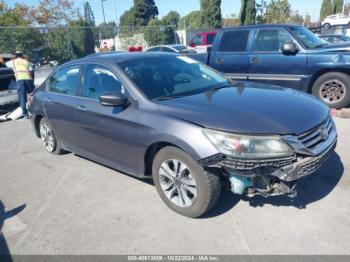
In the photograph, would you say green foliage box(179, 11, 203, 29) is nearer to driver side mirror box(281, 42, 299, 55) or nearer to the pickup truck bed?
the pickup truck bed

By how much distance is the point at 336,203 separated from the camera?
143 inches

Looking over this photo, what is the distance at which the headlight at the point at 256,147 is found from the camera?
300 centimetres

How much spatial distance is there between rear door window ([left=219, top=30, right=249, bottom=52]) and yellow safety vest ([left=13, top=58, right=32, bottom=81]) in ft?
16.7

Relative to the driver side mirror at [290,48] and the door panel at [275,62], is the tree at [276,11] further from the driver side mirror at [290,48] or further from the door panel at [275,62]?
the driver side mirror at [290,48]

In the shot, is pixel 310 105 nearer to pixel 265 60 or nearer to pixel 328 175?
pixel 328 175

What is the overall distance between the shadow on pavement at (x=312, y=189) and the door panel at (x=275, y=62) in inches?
128

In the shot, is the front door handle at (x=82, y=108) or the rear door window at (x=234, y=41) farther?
the rear door window at (x=234, y=41)

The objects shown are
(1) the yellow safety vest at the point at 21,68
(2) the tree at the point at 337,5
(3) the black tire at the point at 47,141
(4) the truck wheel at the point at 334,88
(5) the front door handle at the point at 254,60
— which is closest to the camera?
(3) the black tire at the point at 47,141

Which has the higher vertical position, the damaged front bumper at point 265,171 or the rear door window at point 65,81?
the rear door window at point 65,81

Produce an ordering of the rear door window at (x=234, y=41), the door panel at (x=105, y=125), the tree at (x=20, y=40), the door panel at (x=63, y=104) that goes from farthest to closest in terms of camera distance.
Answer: the tree at (x=20, y=40)
the rear door window at (x=234, y=41)
the door panel at (x=63, y=104)
the door panel at (x=105, y=125)

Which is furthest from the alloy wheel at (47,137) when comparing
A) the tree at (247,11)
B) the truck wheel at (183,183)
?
the tree at (247,11)

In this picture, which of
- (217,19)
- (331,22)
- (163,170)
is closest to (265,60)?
(163,170)

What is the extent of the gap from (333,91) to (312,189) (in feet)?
12.5

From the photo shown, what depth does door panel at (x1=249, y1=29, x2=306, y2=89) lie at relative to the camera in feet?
23.9
